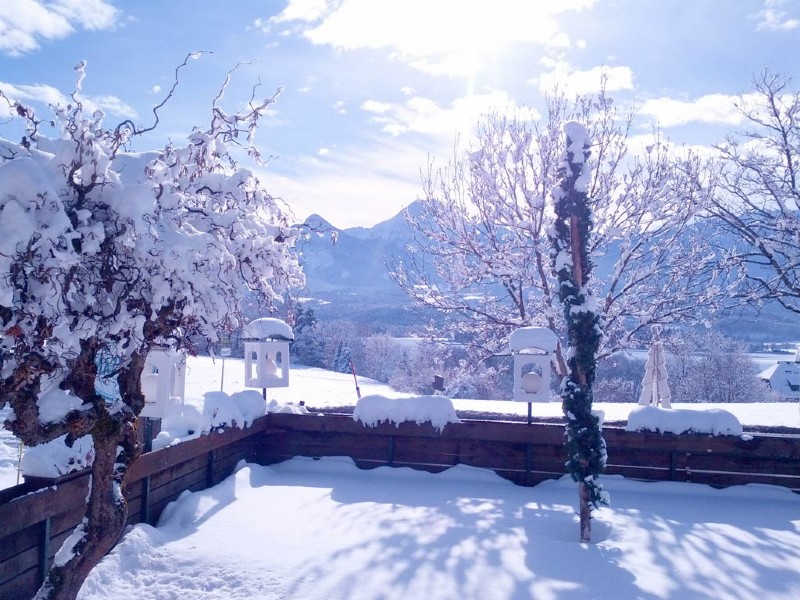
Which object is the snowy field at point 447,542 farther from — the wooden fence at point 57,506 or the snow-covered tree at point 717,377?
the snow-covered tree at point 717,377

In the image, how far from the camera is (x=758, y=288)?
12000mm

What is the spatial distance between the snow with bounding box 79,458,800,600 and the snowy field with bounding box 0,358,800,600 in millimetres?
17

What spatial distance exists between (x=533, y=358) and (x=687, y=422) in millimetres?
1949

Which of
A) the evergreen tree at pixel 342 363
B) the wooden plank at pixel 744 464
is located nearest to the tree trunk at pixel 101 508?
the wooden plank at pixel 744 464

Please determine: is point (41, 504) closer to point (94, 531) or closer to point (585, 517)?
point (94, 531)

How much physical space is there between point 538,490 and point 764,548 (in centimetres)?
253

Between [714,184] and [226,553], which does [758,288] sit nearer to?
Answer: [714,184]

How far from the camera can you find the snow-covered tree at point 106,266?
2568 millimetres

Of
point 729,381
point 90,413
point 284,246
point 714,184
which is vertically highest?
point 714,184

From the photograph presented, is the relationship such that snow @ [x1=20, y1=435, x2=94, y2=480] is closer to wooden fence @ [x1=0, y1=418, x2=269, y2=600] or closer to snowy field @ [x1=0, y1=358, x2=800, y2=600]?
wooden fence @ [x1=0, y1=418, x2=269, y2=600]

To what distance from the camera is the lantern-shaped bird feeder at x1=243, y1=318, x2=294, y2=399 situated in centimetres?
870

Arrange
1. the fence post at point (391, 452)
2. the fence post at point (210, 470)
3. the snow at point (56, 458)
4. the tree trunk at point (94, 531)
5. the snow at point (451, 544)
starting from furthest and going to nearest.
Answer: the fence post at point (391, 452) → the fence post at point (210, 470) → the snow at point (451, 544) → the snow at point (56, 458) → the tree trunk at point (94, 531)

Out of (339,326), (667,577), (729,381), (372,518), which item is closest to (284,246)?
(372,518)

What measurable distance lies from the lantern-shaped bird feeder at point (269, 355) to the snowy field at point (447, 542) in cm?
157
